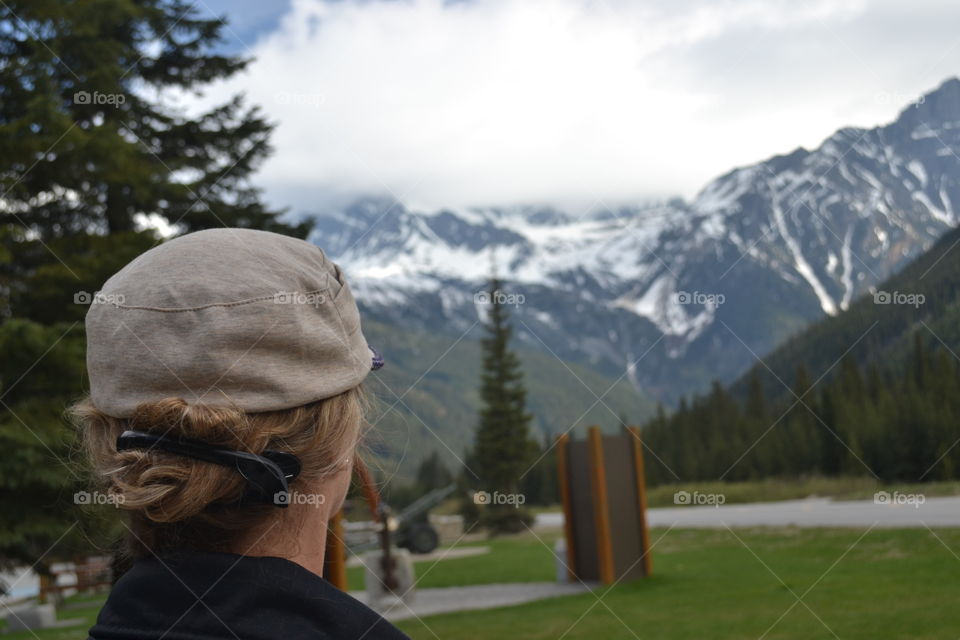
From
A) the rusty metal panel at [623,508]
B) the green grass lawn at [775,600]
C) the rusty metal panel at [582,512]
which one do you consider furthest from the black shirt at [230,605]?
the rusty metal panel at [623,508]

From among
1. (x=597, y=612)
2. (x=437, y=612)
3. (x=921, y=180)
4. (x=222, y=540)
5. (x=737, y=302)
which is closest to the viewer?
(x=222, y=540)

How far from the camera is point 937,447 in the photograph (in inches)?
396

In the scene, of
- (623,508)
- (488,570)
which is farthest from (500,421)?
(623,508)

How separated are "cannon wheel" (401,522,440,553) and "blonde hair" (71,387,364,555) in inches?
930

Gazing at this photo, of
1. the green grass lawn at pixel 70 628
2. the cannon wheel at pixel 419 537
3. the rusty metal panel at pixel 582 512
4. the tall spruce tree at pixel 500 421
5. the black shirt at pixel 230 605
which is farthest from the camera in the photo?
the tall spruce tree at pixel 500 421

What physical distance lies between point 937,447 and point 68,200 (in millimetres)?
11200

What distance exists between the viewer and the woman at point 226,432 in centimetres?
109

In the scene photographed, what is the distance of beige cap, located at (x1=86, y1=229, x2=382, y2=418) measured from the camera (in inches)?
45.3

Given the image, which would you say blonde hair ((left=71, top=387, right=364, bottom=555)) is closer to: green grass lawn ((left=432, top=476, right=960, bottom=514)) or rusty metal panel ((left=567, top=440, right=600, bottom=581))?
green grass lawn ((left=432, top=476, right=960, bottom=514))

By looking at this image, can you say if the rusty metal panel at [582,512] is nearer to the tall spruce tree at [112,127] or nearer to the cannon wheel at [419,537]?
the tall spruce tree at [112,127]

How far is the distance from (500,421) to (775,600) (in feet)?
135

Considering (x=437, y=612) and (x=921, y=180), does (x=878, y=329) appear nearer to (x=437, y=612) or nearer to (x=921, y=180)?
(x=921, y=180)

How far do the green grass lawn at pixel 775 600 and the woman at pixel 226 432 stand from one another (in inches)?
247

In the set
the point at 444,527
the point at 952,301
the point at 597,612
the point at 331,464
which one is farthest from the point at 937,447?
the point at 444,527
